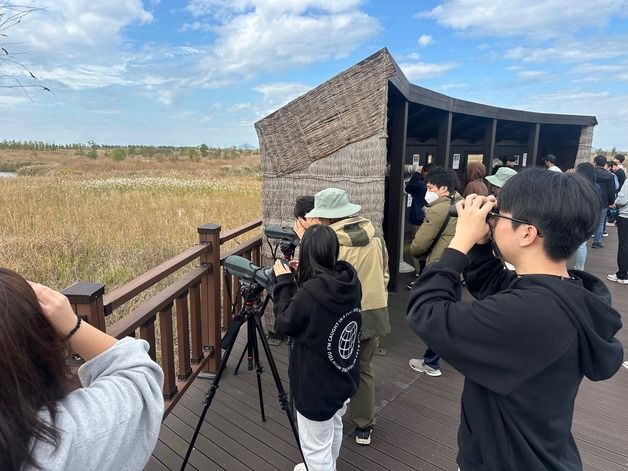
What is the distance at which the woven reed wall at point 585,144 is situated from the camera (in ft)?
28.6

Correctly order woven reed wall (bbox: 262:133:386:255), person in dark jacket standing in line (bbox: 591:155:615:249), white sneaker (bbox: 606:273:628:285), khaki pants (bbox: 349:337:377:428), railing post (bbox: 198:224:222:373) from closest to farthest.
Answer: khaki pants (bbox: 349:337:377:428)
railing post (bbox: 198:224:222:373)
woven reed wall (bbox: 262:133:386:255)
white sneaker (bbox: 606:273:628:285)
person in dark jacket standing in line (bbox: 591:155:615:249)

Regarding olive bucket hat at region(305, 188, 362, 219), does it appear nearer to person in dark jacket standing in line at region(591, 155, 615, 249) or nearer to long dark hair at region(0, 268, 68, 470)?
long dark hair at region(0, 268, 68, 470)

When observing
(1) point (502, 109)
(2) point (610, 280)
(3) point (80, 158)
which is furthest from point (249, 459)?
(3) point (80, 158)

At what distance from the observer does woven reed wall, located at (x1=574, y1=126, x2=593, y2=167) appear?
8.70 metres

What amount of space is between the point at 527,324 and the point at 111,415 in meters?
0.88

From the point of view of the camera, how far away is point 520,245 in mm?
1069

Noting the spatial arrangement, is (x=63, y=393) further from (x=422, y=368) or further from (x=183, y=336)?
(x=422, y=368)

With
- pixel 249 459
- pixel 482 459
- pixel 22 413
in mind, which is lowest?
pixel 249 459

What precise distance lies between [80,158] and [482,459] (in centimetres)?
3820

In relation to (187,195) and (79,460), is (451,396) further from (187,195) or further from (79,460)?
(187,195)

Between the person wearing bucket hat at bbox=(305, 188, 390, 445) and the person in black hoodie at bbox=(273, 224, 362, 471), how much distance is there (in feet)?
1.27

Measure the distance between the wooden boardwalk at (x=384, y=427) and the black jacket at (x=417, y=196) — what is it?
223 centimetres

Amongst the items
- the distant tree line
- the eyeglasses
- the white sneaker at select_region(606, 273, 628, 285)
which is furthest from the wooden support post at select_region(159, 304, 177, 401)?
the distant tree line

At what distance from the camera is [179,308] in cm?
234
